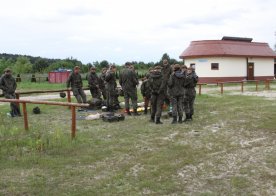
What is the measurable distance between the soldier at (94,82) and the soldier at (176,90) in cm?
489

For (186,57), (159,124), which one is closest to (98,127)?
(159,124)

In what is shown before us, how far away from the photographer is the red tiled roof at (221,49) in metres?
34.8

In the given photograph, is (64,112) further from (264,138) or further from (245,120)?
(264,138)

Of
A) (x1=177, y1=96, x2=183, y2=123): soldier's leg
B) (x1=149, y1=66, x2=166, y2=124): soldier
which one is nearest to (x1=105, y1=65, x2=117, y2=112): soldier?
(x1=149, y1=66, x2=166, y2=124): soldier

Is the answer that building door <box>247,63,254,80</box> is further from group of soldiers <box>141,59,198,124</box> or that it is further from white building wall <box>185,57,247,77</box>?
group of soldiers <box>141,59,198,124</box>

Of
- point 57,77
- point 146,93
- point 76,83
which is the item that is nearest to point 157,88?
point 146,93

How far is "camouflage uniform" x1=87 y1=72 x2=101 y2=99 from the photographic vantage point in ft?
50.6

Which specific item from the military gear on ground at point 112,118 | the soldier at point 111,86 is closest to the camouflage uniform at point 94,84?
the soldier at point 111,86

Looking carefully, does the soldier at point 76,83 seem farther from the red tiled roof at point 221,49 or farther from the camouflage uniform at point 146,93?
the red tiled roof at point 221,49

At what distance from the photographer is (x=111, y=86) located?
45.8 feet

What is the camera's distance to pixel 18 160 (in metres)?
7.20

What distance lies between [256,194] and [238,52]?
103 ft

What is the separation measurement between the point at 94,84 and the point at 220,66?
2121 centimetres

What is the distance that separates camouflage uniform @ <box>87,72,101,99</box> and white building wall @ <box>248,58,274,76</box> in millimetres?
24189
